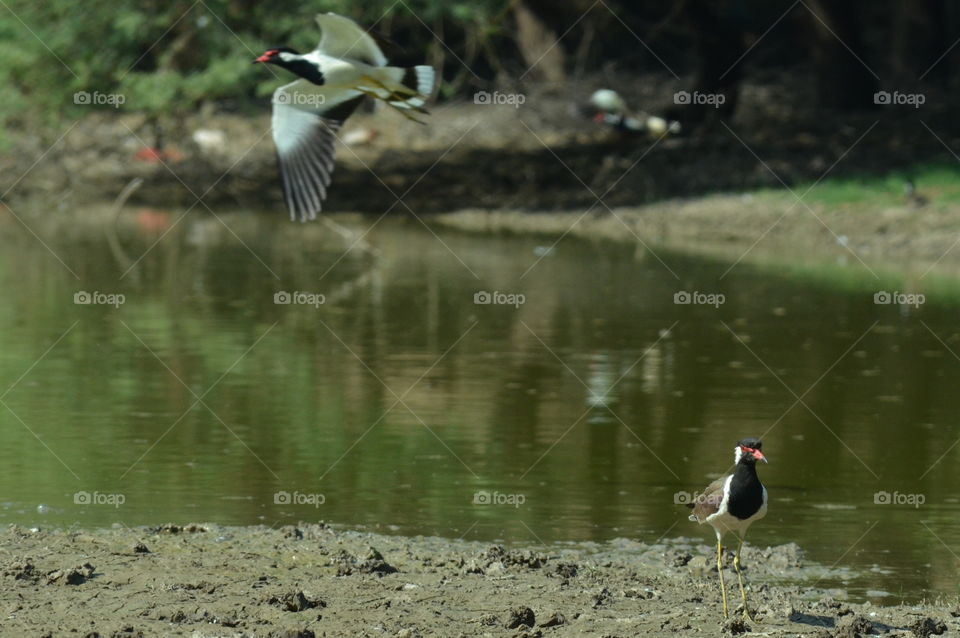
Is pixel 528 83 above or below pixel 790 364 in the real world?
above

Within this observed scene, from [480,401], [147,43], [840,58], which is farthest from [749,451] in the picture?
[840,58]

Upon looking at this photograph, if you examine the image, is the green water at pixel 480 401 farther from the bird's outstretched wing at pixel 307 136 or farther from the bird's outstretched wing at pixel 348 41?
the bird's outstretched wing at pixel 348 41

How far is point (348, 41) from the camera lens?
887cm

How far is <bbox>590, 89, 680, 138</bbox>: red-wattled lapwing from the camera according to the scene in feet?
84.1

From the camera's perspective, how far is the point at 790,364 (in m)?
14.1

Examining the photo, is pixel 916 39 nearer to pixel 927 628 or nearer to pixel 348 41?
pixel 348 41

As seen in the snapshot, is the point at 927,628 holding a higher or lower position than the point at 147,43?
lower

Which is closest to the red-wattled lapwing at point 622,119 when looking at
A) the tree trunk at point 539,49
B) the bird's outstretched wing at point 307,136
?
the tree trunk at point 539,49

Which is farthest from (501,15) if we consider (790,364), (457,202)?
(790,364)

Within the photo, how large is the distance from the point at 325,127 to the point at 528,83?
62.5ft

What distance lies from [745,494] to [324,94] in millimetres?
3839

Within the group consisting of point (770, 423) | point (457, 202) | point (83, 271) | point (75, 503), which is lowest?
point (75, 503)

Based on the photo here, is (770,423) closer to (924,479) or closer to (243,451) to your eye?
(924,479)

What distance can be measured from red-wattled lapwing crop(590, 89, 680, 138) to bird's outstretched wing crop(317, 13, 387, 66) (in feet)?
55.0
